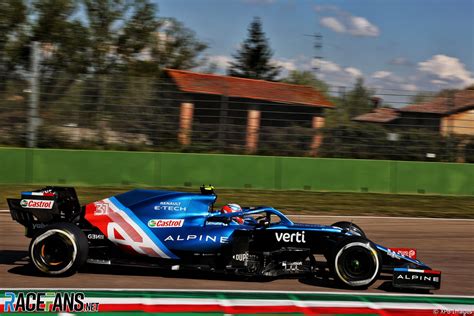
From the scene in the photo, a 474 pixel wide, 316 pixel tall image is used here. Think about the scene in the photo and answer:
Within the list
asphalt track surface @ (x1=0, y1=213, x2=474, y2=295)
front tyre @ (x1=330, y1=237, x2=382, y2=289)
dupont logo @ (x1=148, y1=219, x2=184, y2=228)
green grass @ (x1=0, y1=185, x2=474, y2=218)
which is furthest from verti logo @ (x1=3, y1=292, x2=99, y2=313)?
green grass @ (x1=0, y1=185, x2=474, y2=218)

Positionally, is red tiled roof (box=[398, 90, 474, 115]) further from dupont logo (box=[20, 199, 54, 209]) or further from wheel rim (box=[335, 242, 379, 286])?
dupont logo (box=[20, 199, 54, 209])

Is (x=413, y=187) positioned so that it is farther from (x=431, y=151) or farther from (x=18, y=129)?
(x=18, y=129)

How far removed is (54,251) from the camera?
7.70 metres

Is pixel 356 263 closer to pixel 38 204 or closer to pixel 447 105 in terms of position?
pixel 38 204

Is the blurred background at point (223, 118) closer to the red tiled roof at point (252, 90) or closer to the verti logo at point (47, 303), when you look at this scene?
the red tiled roof at point (252, 90)

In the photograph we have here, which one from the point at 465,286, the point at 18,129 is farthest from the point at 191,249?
the point at 18,129

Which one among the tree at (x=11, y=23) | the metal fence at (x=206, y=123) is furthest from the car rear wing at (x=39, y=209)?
the tree at (x=11, y=23)

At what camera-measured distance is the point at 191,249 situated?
307 inches

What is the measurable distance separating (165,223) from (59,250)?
49.0 inches

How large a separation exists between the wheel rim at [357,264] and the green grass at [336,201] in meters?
6.74

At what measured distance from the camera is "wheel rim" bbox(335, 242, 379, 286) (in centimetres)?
761

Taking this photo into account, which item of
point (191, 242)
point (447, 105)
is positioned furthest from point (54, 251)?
point (447, 105)

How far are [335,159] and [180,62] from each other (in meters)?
20.9

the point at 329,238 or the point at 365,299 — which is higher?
the point at 329,238
